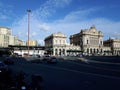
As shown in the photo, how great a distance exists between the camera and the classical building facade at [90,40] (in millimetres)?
164850

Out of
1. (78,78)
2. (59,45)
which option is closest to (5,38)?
(59,45)

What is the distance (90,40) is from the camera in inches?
6703

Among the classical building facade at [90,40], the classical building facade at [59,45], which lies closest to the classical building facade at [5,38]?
the classical building facade at [59,45]

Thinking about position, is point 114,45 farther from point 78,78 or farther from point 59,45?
point 78,78

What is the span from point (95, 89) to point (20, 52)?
10481cm

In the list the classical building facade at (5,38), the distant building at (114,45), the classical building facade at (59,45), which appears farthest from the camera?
the distant building at (114,45)

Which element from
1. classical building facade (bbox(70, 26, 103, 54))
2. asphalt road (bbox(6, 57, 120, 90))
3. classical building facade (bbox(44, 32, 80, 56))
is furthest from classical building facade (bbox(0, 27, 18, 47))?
asphalt road (bbox(6, 57, 120, 90))

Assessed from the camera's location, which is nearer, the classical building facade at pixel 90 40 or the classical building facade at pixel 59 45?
the classical building facade at pixel 59 45

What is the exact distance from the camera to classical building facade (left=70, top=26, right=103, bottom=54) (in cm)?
16485

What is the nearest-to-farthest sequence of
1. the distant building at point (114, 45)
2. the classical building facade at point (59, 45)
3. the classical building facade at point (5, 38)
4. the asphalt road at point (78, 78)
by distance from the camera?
1. the asphalt road at point (78, 78)
2. the classical building facade at point (59, 45)
3. the classical building facade at point (5, 38)
4. the distant building at point (114, 45)

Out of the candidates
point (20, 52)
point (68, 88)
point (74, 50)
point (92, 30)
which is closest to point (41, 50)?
point (20, 52)

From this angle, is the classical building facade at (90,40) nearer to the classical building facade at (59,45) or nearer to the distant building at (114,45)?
the classical building facade at (59,45)

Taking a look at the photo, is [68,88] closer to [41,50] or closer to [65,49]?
[41,50]

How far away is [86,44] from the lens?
6486 inches
